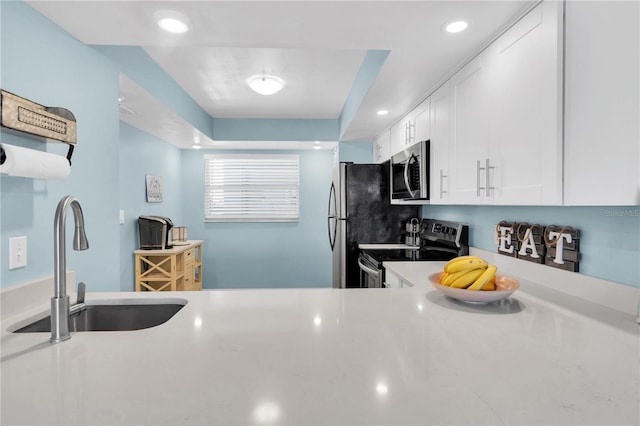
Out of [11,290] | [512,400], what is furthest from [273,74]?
[512,400]

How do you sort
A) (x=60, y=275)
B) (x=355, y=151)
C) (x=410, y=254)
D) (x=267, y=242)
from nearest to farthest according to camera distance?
(x=60, y=275)
(x=410, y=254)
(x=355, y=151)
(x=267, y=242)

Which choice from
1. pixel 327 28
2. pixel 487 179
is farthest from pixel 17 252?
pixel 487 179

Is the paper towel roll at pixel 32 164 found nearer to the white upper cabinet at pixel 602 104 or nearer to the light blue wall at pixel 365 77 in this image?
the light blue wall at pixel 365 77

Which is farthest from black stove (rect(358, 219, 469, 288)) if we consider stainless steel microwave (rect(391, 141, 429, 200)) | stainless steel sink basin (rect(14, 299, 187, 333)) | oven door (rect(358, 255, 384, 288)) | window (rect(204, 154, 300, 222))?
window (rect(204, 154, 300, 222))

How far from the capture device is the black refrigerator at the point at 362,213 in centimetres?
320

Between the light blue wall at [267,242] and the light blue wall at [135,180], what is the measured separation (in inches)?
18.9

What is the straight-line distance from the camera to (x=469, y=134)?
174 cm

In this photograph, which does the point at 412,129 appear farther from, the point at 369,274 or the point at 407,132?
the point at 369,274

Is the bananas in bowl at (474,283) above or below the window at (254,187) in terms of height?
below

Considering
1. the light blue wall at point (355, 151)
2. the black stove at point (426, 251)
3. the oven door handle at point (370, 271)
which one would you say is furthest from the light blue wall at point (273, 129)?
the oven door handle at point (370, 271)

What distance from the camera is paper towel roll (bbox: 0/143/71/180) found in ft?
3.47

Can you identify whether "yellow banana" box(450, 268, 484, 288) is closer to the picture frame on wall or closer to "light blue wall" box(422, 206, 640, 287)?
"light blue wall" box(422, 206, 640, 287)

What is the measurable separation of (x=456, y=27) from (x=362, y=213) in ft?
6.42

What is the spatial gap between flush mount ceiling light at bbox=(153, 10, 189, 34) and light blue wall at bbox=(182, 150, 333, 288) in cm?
350
